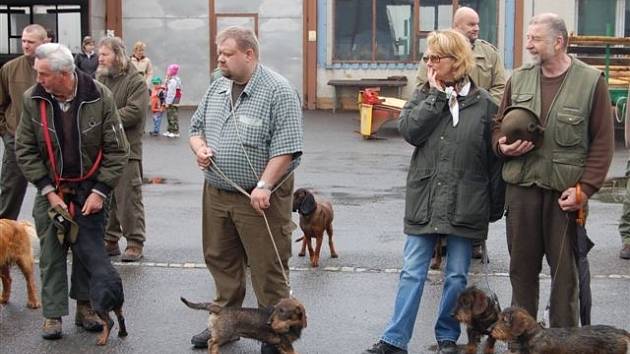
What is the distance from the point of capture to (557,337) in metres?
5.47

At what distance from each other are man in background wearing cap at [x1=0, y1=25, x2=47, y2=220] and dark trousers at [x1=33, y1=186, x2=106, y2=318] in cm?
209

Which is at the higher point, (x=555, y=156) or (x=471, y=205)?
(x=555, y=156)

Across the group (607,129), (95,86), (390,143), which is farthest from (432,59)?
(390,143)

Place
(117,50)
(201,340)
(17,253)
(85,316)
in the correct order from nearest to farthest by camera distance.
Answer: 1. (201,340)
2. (85,316)
3. (17,253)
4. (117,50)

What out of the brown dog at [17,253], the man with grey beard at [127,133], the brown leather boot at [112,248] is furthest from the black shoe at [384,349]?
the brown leather boot at [112,248]

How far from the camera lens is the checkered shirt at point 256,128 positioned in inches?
225

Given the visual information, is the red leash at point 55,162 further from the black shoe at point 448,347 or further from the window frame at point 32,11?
the window frame at point 32,11

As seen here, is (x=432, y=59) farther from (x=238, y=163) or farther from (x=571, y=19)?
(x=571, y=19)

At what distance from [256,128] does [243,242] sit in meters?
0.69

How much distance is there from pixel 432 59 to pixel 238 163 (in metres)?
1.22

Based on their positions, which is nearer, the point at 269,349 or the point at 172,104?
the point at 269,349

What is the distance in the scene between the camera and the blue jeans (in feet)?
19.0

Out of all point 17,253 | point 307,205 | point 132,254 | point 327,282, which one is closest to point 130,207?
point 132,254

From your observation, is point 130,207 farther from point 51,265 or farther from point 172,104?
point 172,104
